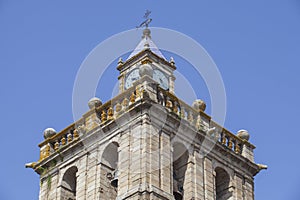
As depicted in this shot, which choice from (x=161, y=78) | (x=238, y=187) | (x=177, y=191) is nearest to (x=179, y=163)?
(x=177, y=191)

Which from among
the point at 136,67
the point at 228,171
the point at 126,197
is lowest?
the point at 126,197

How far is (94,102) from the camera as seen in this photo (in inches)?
1758

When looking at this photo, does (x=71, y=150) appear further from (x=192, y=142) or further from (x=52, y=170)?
(x=192, y=142)

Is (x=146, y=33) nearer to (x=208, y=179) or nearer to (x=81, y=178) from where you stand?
(x=208, y=179)

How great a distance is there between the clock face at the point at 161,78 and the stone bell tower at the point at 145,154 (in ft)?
2.40

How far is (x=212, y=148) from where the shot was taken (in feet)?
144

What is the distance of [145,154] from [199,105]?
14.6ft

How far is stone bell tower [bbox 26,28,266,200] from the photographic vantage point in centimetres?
4125

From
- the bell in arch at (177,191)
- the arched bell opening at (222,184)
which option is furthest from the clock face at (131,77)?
the bell in arch at (177,191)

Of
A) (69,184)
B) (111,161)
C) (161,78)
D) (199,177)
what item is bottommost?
(199,177)

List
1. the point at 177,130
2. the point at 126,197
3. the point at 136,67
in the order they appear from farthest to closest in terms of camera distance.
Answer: the point at 136,67 → the point at 177,130 → the point at 126,197

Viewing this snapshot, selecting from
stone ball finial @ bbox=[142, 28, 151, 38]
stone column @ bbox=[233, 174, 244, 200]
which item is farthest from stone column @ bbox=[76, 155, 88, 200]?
stone ball finial @ bbox=[142, 28, 151, 38]

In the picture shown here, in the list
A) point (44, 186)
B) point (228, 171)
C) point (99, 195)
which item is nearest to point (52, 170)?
point (44, 186)

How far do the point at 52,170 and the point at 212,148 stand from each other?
577 cm
